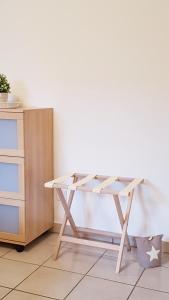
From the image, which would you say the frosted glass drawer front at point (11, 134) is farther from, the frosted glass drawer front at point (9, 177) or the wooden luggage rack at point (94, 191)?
the wooden luggage rack at point (94, 191)

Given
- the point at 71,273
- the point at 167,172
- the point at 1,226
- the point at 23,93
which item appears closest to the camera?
the point at 71,273

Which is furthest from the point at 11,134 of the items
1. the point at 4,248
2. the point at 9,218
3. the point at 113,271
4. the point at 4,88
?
the point at 113,271

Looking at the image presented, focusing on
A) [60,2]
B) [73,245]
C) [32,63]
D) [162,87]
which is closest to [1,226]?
[73,245]

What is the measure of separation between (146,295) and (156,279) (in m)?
0.23

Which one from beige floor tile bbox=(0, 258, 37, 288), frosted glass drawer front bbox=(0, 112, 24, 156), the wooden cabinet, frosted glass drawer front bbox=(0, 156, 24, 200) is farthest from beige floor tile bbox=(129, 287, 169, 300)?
frosted glass drawer front bbox=(0, 112, 24, 156)

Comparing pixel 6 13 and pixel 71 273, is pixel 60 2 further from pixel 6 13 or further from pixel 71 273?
pixel 71 273

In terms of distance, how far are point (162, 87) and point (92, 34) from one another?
0.69 m

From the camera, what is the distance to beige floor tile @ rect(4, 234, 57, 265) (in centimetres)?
286

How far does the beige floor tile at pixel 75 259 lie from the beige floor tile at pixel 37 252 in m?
0.08

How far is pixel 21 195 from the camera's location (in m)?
2.91

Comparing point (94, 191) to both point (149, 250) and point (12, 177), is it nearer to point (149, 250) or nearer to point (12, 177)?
point (149, 250)

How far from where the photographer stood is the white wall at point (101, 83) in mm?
2816

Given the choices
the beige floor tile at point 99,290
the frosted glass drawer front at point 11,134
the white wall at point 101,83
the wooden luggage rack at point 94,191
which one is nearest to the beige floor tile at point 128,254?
the wooden luggage rack at point 94,191

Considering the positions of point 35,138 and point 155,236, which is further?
point 35,138
